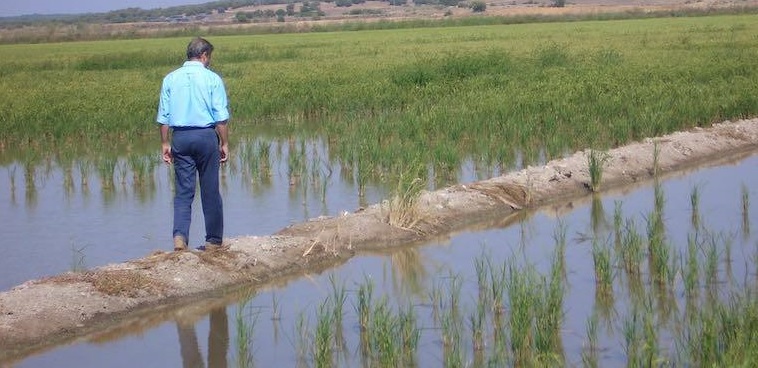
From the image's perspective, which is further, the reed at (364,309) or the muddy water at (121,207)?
the muddy water at (121,207)

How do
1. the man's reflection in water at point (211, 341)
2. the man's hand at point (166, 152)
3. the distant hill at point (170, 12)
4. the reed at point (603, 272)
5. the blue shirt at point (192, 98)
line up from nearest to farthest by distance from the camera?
the man's reflection in water at point (211, 341) < the reed at point (603, 272) < the blue shirt at point (192, 98) < the man's hand at point (166, 152) < the distant hill at point (170, 12)

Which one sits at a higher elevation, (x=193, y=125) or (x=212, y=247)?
(x=193, y=125)

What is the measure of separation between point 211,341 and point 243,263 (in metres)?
1.29

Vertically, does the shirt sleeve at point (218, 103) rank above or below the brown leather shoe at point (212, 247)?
above

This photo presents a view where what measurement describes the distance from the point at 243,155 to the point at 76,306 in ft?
19.4

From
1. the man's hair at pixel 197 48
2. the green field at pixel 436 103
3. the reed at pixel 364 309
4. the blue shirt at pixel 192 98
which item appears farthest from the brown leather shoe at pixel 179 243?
the green field at pixel 436 103

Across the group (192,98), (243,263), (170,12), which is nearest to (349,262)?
(243,263)

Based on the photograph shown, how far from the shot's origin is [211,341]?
6.24 metres

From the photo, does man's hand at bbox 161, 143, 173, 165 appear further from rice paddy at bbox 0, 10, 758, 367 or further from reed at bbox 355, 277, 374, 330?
reed at bbox 355, 277, 374, 330

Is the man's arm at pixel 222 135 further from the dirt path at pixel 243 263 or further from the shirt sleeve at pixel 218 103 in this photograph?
the dirt path at pixel 243 263

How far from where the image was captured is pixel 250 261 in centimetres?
755

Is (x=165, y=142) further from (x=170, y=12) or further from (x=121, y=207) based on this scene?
(x=170, y=12)

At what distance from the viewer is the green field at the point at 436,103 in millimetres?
12945

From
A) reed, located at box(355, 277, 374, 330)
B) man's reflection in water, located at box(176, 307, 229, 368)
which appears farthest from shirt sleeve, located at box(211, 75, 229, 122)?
reed, located at box(355, 277, 374, 330)
